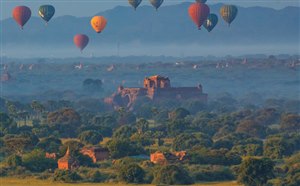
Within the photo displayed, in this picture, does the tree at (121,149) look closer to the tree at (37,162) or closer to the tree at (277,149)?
the tree at (37,162)

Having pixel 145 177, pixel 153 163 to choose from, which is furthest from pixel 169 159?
pixel 145 177

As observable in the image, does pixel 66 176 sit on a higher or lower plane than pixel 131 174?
lower

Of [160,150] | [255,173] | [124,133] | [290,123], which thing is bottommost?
[290,123]

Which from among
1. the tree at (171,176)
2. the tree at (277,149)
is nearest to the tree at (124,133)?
the tree at (277,149)

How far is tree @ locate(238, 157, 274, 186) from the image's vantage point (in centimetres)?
10194

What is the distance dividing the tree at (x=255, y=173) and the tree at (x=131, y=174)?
863 cm

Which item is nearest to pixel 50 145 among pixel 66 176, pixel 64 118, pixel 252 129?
pixel 66 176

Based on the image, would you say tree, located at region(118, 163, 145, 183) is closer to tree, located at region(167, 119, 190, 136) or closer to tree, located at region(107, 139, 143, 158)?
tree, located at region(107, 139, 143, 158)

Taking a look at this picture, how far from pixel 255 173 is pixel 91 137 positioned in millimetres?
47253

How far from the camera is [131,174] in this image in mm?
105562

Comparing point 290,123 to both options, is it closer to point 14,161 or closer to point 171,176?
point 14,161

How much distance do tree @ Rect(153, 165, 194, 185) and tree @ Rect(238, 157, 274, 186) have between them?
490cm

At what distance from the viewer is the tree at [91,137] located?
5753 inches

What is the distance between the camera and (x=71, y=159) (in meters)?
Answer: 117
